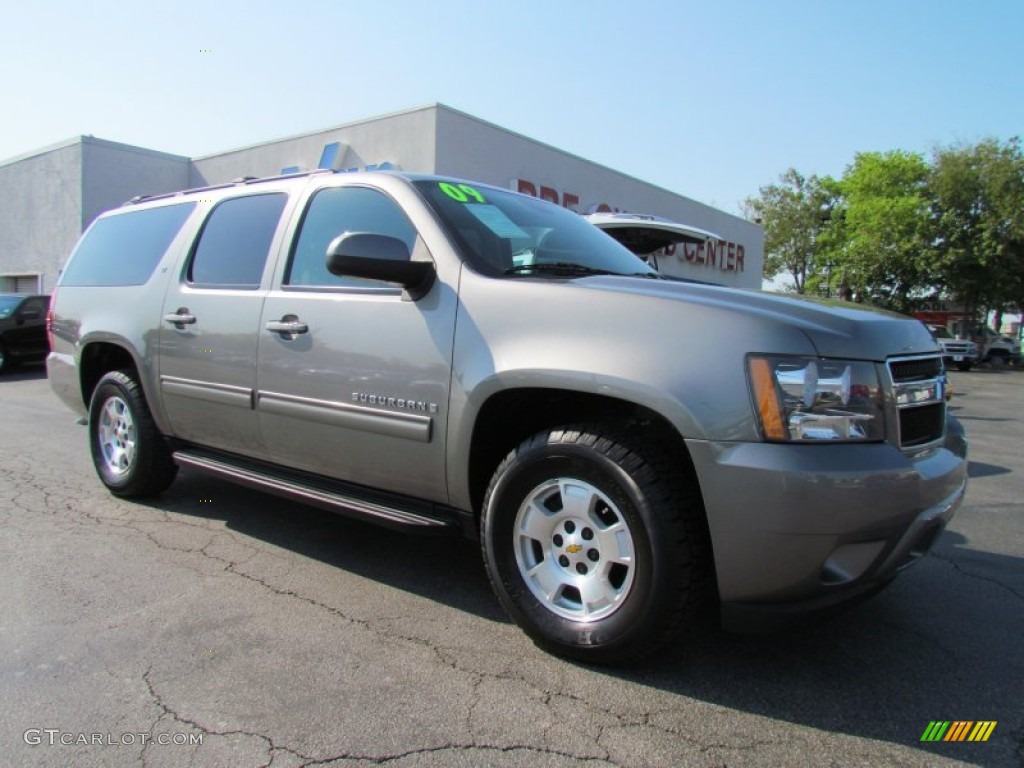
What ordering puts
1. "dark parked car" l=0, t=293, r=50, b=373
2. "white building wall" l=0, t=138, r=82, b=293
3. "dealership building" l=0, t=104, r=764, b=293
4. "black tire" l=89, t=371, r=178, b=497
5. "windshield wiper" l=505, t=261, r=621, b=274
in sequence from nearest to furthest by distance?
"windshield wiper" l=505, t=261, r=621, b=274 → "black tire" l=89, t=371, r=178, b=497 → "dark parked car" l=0, t=293, r=50, b=373 → "dealership building" l=0, t=104, r=764, b=293 → "white building wall" l=0, t=138, r=82, b=293

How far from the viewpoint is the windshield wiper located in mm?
3004

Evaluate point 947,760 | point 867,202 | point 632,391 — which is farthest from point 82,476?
point 867,202

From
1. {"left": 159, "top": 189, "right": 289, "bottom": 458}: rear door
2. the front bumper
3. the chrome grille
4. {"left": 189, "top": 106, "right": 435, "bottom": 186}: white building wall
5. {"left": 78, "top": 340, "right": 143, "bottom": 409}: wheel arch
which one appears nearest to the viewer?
the front bumper

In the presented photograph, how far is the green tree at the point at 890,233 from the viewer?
34.4m

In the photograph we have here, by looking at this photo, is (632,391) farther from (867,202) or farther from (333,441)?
(867,202)

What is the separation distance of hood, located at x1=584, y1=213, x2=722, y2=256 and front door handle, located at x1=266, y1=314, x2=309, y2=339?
4635 millimetres

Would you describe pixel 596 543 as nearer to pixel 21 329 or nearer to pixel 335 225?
pixel 335 225

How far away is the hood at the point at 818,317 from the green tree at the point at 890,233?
119 ft

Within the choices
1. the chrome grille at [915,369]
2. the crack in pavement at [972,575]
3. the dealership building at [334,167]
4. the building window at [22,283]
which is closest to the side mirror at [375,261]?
the chrome grille at [915,369]

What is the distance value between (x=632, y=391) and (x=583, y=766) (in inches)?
44.4

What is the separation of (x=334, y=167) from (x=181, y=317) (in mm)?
11366

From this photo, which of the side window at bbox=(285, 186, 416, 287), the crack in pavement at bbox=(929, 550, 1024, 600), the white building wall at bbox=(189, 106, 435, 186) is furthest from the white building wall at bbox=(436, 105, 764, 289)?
the side window at bbox=(285, 186, 416, 287)

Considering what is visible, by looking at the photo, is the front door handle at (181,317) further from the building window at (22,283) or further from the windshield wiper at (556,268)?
the building window at (22,283)

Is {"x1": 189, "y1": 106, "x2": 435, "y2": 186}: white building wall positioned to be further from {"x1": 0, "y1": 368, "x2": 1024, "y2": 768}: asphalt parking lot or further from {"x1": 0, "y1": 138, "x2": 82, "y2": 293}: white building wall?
{"x1": 0, "y1": 368, "x2": 1024, "y2": 768}: asphalt parking lot
